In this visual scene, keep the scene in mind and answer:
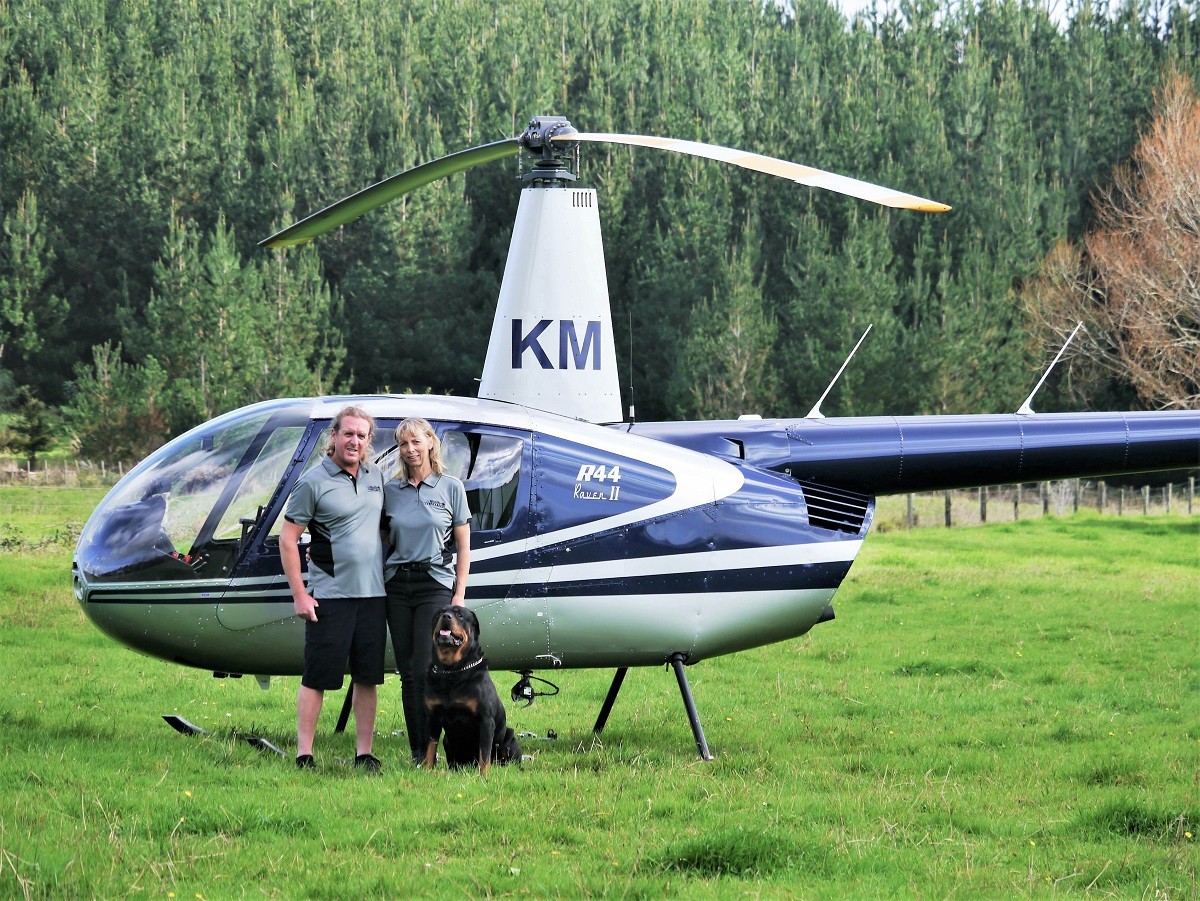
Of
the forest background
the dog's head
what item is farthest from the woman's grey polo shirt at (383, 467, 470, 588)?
the forest background

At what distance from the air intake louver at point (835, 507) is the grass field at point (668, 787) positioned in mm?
1308

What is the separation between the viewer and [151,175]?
4491 cm

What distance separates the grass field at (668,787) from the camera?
5391mm

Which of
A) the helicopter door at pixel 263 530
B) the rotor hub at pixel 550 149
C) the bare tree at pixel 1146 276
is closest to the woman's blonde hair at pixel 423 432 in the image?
the helicopter door at pixel 263 530

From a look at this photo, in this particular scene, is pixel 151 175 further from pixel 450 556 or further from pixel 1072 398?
pixel 450 556

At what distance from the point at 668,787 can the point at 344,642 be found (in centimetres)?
172

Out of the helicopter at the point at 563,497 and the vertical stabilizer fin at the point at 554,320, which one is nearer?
the helicopter at the point at 563,497

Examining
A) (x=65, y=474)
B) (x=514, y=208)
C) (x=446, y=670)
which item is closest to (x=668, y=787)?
(x=446, y=670)

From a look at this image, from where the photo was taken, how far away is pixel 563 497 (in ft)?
25.7

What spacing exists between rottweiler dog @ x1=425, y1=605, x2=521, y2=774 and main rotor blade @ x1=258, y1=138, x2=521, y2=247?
3.03m

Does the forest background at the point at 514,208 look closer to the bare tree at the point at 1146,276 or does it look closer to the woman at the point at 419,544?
the bare tree at the point at 1146,276

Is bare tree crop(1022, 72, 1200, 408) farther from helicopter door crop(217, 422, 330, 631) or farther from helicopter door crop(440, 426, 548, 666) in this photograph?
helicopter door crop(217, 422, 330, 631)

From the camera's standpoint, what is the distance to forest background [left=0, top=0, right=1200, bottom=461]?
133 ft

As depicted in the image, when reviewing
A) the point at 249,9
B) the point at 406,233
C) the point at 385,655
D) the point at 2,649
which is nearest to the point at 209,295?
the point at 406,233
